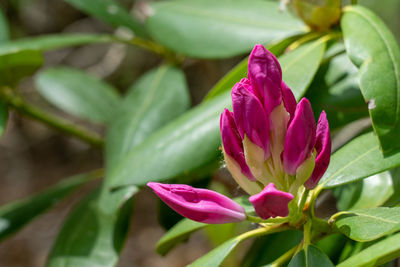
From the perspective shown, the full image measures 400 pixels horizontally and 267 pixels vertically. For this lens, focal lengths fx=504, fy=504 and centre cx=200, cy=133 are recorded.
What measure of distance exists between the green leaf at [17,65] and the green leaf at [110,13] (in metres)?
0.25

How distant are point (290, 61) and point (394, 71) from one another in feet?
0.63

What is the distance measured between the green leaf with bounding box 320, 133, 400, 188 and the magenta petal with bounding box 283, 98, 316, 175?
13 cm

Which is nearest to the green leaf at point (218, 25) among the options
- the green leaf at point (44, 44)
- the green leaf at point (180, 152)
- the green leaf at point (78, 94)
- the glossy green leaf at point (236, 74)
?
the glossy green leaf at point (236, 74)

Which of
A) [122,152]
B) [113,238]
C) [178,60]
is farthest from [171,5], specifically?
[113,238]

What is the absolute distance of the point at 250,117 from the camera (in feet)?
2.04

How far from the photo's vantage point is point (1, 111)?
1288mm

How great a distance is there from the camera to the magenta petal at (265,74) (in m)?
0.61

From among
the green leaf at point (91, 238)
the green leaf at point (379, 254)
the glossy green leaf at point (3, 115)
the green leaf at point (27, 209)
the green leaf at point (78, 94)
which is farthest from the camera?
the green leaf at point (78, 94)

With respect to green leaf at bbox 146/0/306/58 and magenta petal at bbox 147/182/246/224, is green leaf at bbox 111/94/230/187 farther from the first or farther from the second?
green leaf at bbox 146/0/306/58

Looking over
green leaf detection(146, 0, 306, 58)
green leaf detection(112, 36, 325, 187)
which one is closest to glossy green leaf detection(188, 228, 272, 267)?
green leaf detection(112, 36, 325, 187)

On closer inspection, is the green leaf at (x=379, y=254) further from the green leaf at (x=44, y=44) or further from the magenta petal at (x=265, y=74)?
the green leaf at (x=44, y=44)

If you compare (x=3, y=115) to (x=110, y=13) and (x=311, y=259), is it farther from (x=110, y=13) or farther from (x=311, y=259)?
(x=311, y=259)

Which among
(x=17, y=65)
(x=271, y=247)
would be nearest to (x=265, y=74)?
(x=271, y=247)

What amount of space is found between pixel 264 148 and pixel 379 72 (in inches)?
9.0
